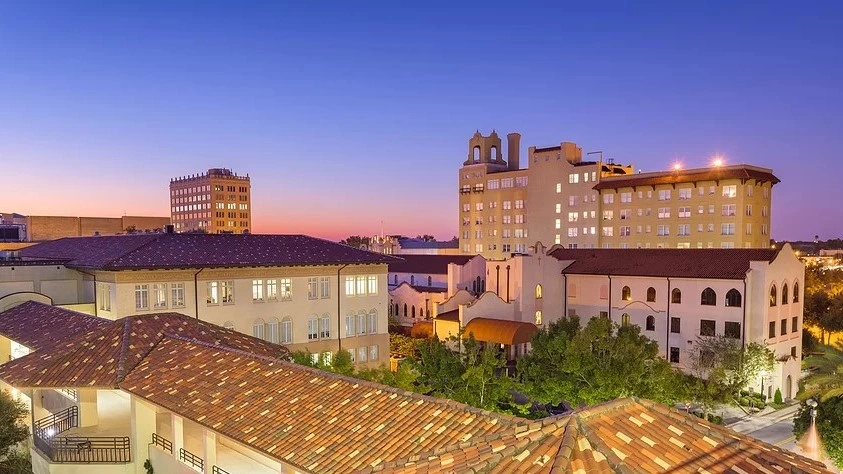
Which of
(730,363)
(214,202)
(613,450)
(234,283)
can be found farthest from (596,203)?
(214,202)

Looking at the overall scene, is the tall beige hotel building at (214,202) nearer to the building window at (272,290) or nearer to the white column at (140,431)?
the building window at (272,290)

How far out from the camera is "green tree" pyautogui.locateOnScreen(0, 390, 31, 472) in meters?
21.2

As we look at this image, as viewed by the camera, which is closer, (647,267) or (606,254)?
(647,267)

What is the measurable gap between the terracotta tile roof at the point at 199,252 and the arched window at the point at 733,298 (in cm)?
2627

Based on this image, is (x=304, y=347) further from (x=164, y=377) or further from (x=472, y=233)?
(x=472, y=233)

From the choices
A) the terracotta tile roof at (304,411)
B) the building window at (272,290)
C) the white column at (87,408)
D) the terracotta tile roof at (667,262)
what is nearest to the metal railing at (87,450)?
the white column at (87,408)

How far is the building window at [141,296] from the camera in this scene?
32.3 meters

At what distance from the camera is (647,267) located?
169 feet

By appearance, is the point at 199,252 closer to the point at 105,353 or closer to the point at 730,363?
the point at 105,353

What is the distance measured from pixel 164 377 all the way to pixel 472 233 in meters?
88.9

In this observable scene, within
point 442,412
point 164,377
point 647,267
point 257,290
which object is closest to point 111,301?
point 257,290

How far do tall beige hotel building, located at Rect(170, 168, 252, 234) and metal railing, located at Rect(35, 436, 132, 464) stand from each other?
160 metres

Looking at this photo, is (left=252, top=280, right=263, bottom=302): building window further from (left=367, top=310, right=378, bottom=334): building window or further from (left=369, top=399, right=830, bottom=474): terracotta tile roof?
(left=369, top=399, right=830, bottom=474): terracotta tile roof

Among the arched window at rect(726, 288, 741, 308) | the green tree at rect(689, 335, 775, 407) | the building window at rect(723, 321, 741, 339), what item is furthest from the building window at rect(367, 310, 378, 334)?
the arched window at rect(726, 288, 741, 308)
